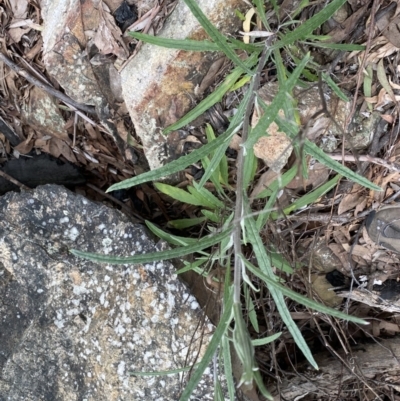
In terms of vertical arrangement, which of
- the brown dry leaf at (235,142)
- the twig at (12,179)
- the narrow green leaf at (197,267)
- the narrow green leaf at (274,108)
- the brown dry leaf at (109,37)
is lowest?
the narrow green leaf at (197,267)

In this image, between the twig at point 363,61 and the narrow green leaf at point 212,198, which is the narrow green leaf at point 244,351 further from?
the twig at point 363,61

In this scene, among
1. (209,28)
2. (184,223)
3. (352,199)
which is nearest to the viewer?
(209,28)

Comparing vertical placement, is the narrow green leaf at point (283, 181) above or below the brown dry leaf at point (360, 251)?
above

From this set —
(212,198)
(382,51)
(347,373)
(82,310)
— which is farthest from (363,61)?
(82,310)

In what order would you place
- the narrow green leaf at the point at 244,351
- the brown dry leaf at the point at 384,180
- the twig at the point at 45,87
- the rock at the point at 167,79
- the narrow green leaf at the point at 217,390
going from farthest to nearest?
the twig at the point at 45,87
the brown dry leaf at the point at 384,180
the rock at the point at 167,79
the narrow green leaf at the point at 217,390
the narrow green leaf at the point at 244,351

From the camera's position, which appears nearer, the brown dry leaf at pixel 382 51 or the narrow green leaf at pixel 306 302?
the narrow green leaf at pixel 306 302

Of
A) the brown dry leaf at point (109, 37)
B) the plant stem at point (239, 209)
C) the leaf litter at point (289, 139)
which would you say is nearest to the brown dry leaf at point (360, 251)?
the leaf litter at point (289, 139)

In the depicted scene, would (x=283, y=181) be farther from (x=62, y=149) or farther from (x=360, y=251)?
(x=62, y=149)
